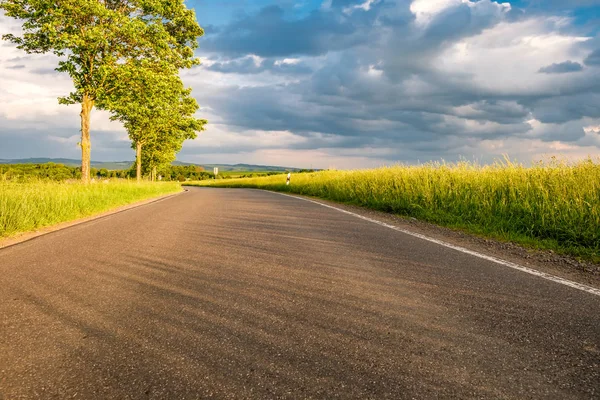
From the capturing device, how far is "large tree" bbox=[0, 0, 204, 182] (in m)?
17.0

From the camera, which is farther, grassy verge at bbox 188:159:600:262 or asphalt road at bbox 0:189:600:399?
grassy verge at bbox 188:159:600:262

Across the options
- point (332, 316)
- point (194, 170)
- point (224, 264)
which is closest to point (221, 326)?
point (332, 316)

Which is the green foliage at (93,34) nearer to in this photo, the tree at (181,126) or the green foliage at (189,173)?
the tree at (181,126)

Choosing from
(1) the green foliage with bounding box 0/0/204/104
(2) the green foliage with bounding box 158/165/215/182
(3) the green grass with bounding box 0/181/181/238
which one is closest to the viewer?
A: (3) the green grass with bounding box 0/181/181/238

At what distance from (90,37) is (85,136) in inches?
192

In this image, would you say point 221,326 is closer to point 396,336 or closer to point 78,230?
point 396,336

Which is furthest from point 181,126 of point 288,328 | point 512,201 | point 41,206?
point 288,328

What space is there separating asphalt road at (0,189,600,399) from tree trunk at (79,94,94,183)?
15.4m

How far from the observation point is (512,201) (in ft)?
31.5

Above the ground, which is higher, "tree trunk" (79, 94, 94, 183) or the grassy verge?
"tree trunk" (79, 94, 94, 183)

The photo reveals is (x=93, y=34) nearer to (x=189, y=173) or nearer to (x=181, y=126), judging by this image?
(x=181, y=126)

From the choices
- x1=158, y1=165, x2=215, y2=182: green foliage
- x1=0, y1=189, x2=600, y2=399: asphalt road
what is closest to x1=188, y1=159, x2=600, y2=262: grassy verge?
x1=0, y1=189, x2=600, y2=399: asphalt road

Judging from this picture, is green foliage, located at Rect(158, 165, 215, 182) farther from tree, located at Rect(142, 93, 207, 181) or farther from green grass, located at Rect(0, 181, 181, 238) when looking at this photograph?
green grass, located at Rect(0, 181, 181, 238)

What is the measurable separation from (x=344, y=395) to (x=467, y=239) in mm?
6302
